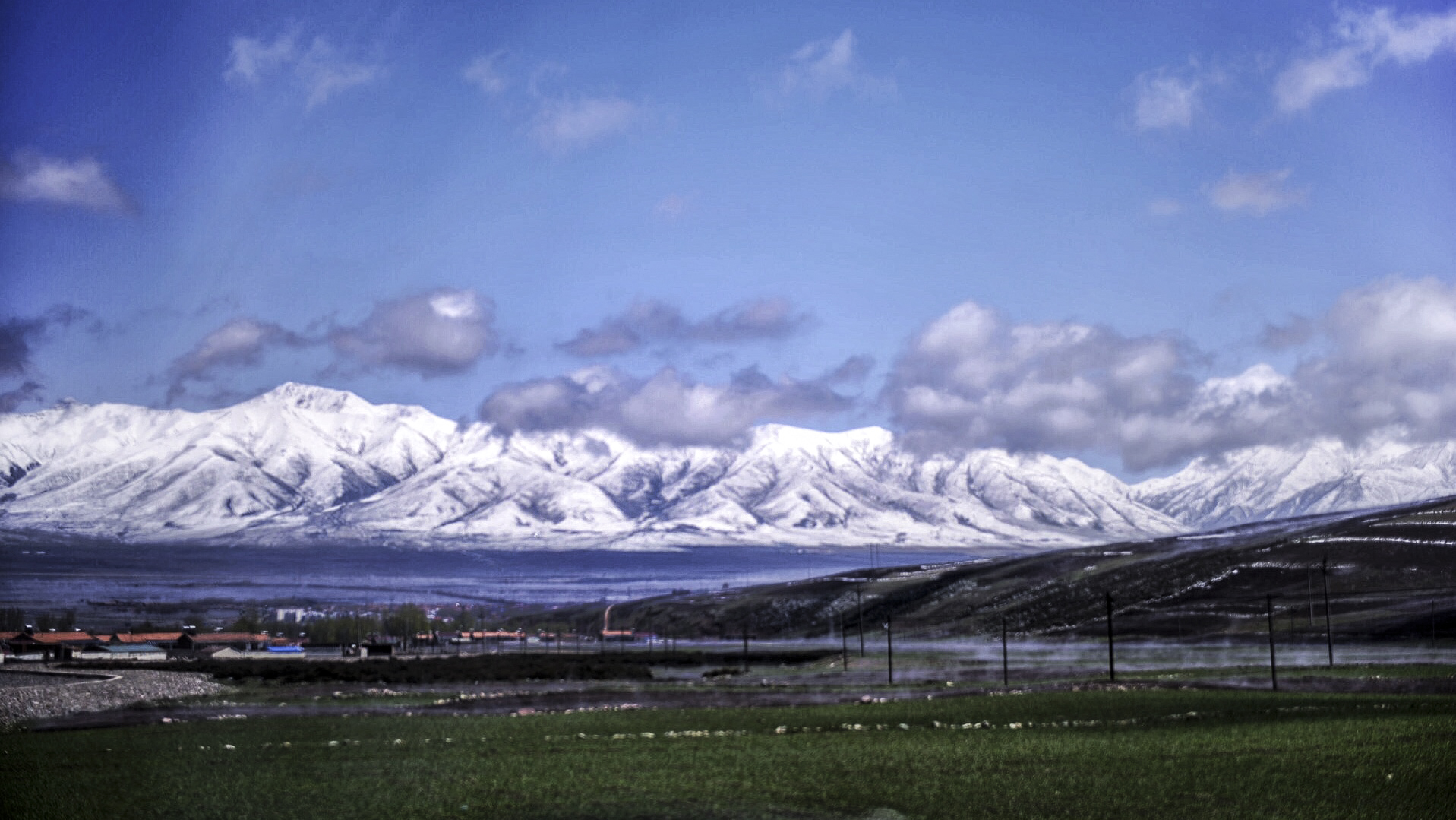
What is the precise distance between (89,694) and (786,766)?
202 ft

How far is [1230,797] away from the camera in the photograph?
1302 inches

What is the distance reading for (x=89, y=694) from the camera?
86562mm

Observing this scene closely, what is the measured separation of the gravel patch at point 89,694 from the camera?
72.6m

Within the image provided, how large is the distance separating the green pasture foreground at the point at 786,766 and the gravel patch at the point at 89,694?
1421 centimetres

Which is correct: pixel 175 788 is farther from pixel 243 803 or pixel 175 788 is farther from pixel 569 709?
pixel 569 709

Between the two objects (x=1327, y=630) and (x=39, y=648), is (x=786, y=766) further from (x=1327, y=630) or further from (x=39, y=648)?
(x=39, y=648)

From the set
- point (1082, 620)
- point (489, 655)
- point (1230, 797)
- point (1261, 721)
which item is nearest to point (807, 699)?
point (1261, 721)

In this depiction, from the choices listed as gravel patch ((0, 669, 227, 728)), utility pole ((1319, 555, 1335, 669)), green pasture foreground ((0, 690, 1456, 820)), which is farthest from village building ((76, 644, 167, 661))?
utility pole ((1319, 555, 1335, 669))

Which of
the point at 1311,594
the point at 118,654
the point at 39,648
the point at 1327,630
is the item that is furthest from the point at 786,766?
the point at 39,648

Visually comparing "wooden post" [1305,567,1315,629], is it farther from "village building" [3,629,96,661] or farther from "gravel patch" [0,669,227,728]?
"village building" [3,629,96,661]

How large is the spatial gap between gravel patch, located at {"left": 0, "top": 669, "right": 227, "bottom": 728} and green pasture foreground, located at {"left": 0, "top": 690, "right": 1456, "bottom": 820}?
14.2 m

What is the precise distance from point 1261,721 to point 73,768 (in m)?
42.6

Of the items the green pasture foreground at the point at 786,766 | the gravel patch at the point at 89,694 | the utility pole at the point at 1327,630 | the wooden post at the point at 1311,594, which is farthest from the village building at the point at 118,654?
the wooden post at the point at 1311,594

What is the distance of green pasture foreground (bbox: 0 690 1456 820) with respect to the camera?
33.0m
